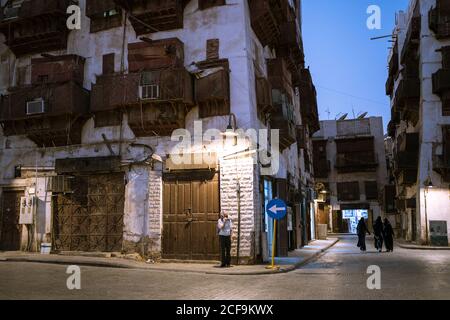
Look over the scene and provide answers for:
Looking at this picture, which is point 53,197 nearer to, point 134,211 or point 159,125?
point 134,211

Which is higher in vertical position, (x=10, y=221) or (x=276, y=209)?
(x=276, y=209)

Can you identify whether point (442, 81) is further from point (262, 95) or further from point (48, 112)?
point (48, 112)

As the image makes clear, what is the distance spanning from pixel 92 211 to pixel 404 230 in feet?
89.7

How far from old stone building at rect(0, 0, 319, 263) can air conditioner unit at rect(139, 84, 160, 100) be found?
4 cm

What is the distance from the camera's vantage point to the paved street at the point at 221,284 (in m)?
9.52

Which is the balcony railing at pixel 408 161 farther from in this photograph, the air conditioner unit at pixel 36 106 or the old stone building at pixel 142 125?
the air conditioner unit at pixel 36 106

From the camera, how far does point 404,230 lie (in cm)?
3759

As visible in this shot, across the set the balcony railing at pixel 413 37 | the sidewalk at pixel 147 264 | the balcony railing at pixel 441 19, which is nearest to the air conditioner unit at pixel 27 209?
the sidewalk at pixel 147 264

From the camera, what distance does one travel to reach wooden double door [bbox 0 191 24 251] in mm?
19828

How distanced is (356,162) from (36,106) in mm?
38836

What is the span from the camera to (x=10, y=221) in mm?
20047

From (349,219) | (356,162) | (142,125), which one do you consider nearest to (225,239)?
(142,125)
